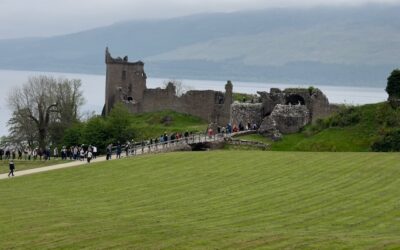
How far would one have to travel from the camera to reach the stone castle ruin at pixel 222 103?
2486 inches

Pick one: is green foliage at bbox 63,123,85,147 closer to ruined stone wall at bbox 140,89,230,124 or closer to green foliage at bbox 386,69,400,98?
ruined stone wall at bbox 140,89,230,124

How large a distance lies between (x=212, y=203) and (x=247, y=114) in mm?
34981

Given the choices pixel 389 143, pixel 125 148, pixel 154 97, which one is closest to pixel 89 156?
pixel 125 148

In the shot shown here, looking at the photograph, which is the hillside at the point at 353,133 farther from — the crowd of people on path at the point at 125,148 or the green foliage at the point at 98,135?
the green foliage at the point at 98,135

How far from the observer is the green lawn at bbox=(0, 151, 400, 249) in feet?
85.5

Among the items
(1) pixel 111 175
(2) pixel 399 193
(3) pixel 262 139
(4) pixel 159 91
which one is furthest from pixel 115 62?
(2) pixel 399 193

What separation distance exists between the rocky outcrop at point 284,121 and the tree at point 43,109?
2914 cm

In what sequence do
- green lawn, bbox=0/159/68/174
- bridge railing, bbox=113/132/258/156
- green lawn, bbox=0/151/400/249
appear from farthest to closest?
bridge railing, bbox=113/132/258/156 → green lawn, bbox=0/159/68/174 → green lawn, bbox=0/151/400/249

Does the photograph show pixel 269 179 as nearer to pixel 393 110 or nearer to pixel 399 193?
pixel 399 193

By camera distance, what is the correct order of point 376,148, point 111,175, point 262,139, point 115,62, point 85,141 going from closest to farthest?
point 111,175, point 376,148, point 262,139, point 85,141, point 115,62

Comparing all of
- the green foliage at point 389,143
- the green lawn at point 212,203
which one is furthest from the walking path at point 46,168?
the green foliage at point 389,143

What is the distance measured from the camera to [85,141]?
6831 cm

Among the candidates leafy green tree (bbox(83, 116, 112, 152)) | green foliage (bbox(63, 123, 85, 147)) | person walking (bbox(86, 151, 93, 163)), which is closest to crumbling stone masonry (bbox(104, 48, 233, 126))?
green foliage (bbox(63, 123, 85, 147))

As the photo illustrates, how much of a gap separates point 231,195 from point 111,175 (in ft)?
34.2
